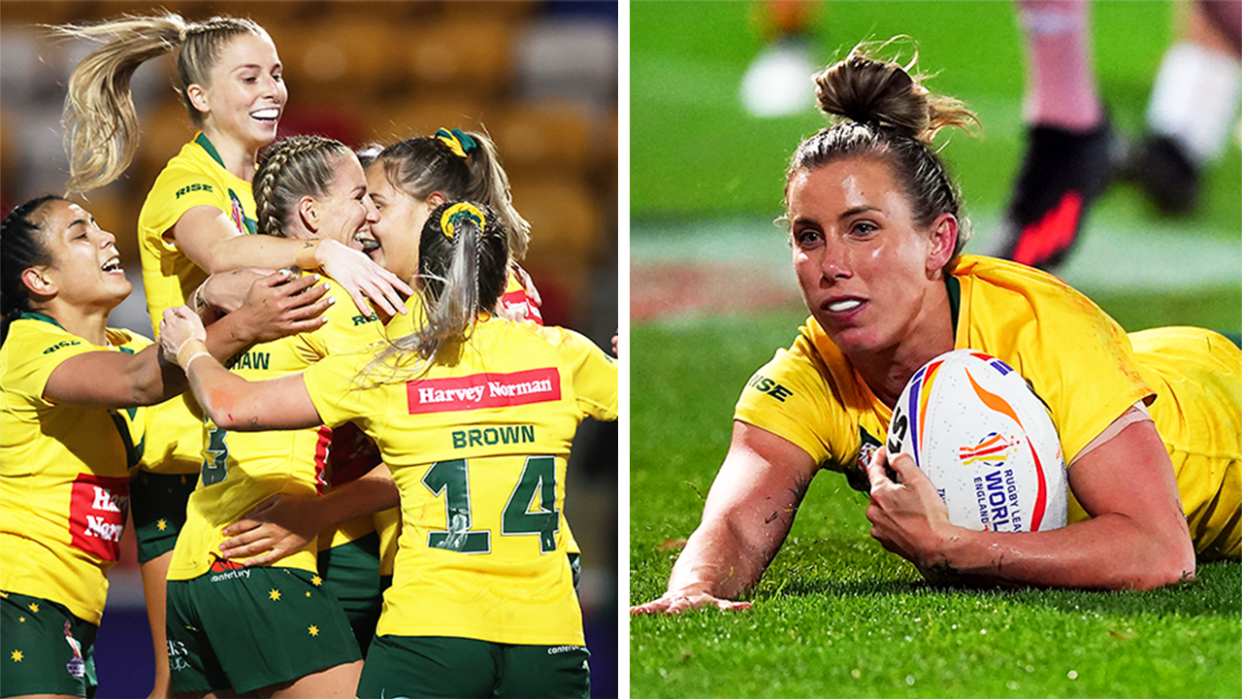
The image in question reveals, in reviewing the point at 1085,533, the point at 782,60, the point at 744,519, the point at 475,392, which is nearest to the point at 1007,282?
the point at 1085,533

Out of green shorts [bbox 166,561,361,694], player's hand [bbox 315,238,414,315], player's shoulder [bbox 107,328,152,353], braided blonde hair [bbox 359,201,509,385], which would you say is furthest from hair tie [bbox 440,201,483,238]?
player's shoulder [bbox 107,328,152,353]

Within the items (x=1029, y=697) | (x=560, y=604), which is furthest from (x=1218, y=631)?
(x=560, y=604)

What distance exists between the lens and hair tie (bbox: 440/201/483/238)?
2.67m

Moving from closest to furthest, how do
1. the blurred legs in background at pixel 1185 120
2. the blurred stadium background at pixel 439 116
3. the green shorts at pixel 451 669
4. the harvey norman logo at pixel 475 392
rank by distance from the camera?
the green shorts at pixel 451 669
the harvey norman logo at pixel 475 392
the blurred stadium background at pixel 439 116
the blurred legs in background at pixel 1185 120

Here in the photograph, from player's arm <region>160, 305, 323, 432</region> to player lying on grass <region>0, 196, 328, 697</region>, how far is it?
0.61 ft

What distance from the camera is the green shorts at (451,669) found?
2.51 m

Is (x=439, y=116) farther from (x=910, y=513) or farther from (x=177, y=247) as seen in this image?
(x=910, y=513)

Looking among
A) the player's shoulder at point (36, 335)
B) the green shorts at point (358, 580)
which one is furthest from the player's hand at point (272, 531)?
the player's shoulder at point (36, 335)

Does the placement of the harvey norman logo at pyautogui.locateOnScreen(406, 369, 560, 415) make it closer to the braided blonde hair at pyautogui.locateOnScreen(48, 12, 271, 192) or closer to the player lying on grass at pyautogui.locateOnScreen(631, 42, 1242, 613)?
the player lying on grass at pyautogui.locateOnScreen(631, 42, 1242, 613)

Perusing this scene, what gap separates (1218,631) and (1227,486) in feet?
2.47

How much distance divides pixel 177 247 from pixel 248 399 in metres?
0.70

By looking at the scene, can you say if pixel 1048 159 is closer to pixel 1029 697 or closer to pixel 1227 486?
pixel 1227 486

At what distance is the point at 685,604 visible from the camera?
114 inches

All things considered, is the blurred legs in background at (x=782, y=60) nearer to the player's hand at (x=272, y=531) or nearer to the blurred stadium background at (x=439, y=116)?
the blurred stadium background at (x=439, y=116)
